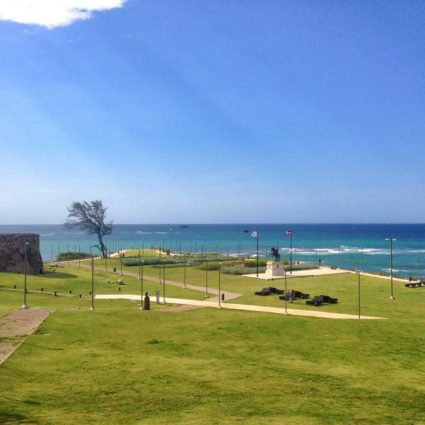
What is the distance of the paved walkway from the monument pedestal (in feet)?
162

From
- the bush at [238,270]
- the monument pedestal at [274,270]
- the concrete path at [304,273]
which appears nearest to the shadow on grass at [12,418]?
the concrete path at [304,273]

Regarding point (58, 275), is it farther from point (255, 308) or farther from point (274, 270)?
point (255, 308)

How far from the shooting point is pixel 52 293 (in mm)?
61438

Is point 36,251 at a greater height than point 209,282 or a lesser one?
greater

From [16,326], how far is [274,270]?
186 feet

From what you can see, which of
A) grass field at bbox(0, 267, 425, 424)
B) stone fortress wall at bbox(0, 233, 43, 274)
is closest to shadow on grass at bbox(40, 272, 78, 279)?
stone fortress wall at bbox(0, 233, 43, 274)

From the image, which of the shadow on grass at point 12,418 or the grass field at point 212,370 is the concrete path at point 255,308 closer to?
the grass field at point 212,370

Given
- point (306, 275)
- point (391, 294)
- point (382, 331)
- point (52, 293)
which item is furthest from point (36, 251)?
point (382, 331)

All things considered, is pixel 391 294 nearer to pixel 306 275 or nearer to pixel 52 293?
pixel 306 275

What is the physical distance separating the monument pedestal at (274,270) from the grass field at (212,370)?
39825mm

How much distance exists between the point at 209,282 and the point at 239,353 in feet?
154

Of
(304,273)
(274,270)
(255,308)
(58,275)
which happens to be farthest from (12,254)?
(304,273)

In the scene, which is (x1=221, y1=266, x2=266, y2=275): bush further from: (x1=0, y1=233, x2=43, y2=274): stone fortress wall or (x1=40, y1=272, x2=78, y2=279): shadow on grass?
(x1=0, y1=233, x2=43, y2=274): stone fortress wall

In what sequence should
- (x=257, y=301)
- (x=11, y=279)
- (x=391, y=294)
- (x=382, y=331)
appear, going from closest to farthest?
Answer: (x=382, y=331) < (x=257, y=301) < (x=391, y=294) < (x=11, y=279)
